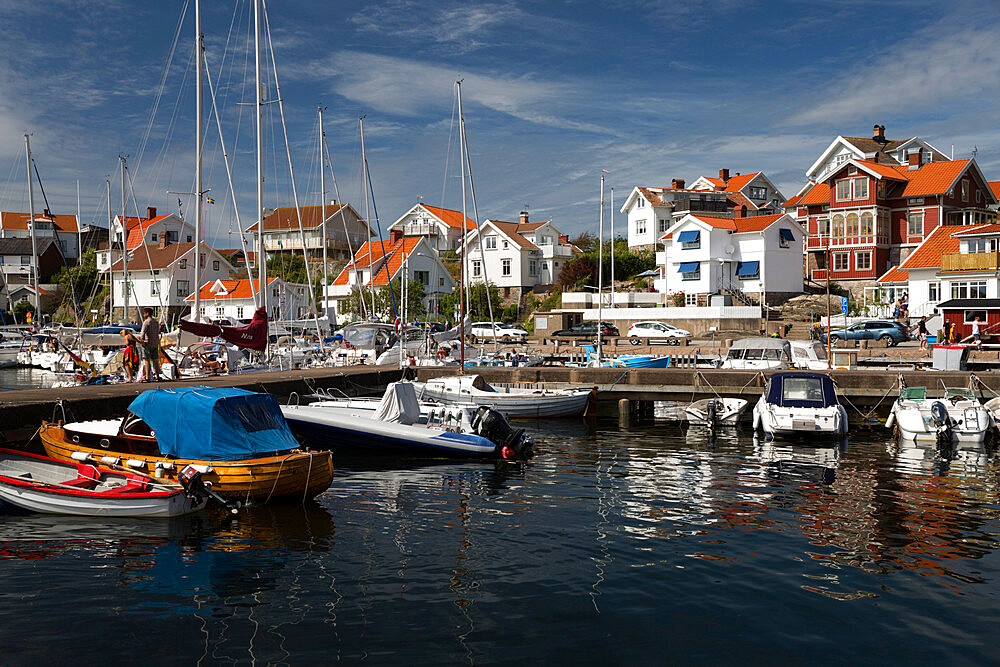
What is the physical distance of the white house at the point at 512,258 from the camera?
9069 centimetres

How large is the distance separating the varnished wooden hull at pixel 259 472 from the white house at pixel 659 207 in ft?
264

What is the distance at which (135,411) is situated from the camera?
1719 centimetres

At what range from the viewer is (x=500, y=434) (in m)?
23.1

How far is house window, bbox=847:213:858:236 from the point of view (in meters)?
73.6

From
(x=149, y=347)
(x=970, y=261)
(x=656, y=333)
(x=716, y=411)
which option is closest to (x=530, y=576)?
(x=716, y=411)

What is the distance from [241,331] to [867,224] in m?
61.2

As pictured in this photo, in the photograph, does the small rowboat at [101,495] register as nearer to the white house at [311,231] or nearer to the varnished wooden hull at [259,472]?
the varnished wooden hull at [259,472]

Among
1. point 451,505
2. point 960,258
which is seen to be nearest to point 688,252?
point 960,258

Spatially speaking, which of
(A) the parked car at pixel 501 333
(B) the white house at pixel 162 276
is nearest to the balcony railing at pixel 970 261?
(A) the parked car at pixel 501 333

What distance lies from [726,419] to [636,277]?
56.4 metres

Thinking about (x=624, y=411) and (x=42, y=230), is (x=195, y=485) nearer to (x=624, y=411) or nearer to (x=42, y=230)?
(x=624, y=411)

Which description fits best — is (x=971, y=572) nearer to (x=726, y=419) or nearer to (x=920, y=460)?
(x=920, y=460)

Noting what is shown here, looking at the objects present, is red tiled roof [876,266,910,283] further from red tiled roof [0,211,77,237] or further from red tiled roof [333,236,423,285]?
red tiled roof [0,211,77,237]

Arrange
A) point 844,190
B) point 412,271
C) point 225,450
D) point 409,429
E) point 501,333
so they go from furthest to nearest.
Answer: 1. point 412,271
2. point 844,190
3. point 501,333
4. point 409,429
5. point 225,450
